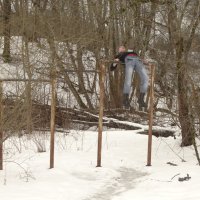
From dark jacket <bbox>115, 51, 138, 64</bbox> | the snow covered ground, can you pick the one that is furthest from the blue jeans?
the snow covered ground

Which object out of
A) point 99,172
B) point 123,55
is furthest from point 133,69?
point 99,172

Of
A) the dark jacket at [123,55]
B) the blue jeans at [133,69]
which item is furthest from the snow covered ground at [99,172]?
the dark jacket at [123,55]

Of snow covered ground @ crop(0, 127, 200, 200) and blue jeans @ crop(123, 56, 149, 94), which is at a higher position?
blue jeans @ crop(123, 56, 149, 94)

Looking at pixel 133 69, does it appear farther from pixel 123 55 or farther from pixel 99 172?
pixel 99 172

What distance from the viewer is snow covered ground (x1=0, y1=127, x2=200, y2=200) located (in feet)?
23.9

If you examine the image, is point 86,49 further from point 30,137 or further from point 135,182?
point 135,182

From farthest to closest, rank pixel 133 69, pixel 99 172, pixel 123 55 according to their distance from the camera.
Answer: pixel 133 69 < pixel 123 55 < pixel 99 172

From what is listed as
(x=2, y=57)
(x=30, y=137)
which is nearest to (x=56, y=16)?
(x=2, y=57)

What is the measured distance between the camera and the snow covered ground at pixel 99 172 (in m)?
7.28

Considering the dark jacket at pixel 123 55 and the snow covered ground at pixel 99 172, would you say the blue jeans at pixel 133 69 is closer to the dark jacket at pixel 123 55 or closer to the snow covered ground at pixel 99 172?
the dark jacket at pixel 123 55

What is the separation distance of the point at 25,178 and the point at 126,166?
2.38 metres

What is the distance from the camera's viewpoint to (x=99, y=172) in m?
8.87

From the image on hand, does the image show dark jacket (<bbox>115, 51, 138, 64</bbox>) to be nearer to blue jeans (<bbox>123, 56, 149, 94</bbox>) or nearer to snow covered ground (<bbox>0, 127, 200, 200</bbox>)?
blue jeans (<bbox>123, 56, 149, 94</bbox>)

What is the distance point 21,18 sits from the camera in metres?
19.3
